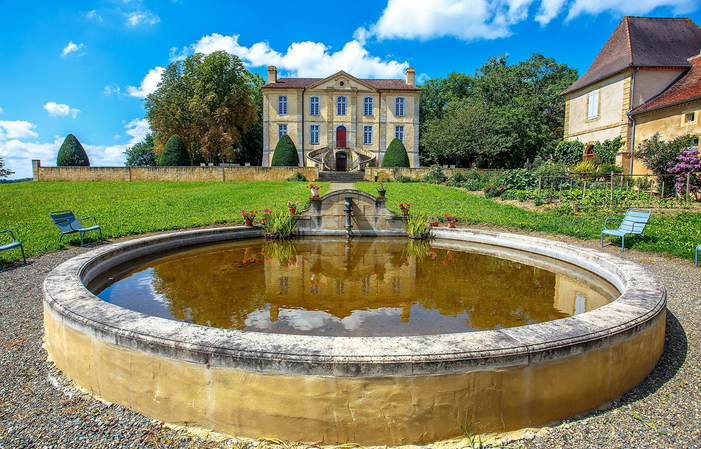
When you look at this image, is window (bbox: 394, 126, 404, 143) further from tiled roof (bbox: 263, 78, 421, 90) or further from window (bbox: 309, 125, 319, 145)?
window (bbox: 309, 125, 319, 145)

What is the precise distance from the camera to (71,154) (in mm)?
26375

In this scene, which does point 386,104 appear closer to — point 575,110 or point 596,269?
point 575,110

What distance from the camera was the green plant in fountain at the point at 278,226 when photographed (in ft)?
32.3

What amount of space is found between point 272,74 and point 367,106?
919 centimetres

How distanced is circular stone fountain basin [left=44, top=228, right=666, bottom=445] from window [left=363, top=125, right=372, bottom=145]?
33.3 m

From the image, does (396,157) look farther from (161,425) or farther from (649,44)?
(161,425)

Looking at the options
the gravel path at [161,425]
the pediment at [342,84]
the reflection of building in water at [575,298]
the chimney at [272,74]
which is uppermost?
the chimney at [272,74]

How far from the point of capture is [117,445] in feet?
8.19

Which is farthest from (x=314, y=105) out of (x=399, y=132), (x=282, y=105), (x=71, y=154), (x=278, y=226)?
(x=278, y=226)

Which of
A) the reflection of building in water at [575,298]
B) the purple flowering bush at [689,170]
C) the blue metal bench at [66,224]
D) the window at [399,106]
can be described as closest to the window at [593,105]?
the purple flowering bush at [689,170]

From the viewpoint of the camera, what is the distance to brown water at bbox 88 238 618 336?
4.31 meters

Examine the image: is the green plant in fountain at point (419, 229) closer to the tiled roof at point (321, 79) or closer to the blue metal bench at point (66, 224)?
the blue metal bench at point (66, 224)

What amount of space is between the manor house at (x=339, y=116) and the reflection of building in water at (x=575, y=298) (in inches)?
1141

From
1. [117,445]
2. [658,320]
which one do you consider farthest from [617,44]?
[117,445]
